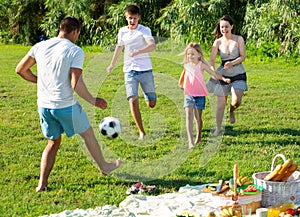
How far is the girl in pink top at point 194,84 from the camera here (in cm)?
718

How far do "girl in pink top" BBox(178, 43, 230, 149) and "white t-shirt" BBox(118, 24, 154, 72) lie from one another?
0.49 metres

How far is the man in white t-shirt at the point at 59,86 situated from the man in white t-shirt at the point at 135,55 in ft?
5.80

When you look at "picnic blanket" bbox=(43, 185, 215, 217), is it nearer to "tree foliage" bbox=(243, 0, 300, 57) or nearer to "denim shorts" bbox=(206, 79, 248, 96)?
"denim shorts" bbox=(206, 79, 248, 96)

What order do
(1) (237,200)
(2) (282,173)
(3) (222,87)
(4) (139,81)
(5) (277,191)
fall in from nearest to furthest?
(1) (237,200), (5) (277,191), (2) (282,173), (4) (139,81), (3) (222,87)

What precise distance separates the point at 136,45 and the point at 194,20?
27.6 feet

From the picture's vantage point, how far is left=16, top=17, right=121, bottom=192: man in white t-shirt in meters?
5.33

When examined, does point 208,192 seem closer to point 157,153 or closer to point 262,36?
point 157,153

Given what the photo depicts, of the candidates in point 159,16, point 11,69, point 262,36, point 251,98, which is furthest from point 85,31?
point 251,98

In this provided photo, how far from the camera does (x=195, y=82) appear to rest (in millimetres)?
7262

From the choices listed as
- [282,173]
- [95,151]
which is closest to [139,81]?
[95,151]

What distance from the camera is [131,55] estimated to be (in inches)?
285

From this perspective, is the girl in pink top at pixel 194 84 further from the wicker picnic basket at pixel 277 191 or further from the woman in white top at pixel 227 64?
the wicker picnic basket at pixel 277 191

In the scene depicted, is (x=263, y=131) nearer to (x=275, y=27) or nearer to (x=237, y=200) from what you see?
(x=237, y=200)

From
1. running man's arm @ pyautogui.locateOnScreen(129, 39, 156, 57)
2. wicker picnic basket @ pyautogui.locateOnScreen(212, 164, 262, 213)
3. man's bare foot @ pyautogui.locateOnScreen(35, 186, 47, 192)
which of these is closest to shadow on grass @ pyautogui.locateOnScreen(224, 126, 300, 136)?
running man's arm @ pyautogui.locateOnScreen(129, 39, 156, 57)
